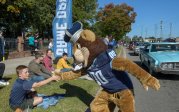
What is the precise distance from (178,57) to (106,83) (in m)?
9.58

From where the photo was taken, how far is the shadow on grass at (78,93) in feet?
30.6

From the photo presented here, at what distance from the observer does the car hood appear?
14651 millimetres

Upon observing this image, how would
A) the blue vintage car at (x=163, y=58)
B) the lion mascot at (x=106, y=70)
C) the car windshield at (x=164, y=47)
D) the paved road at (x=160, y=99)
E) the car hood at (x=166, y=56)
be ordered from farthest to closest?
the car windshield at (x=164, y=47) → the car hood at (x=166, y=56) → the blue vintage car at (x=163, y=58) → the paved road at (x=160, y=99) → the lion mascot at (x=106, y=70)

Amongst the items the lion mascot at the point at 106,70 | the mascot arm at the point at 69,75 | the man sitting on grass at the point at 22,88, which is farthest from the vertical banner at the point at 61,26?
the lion mascot at the point at 106,70

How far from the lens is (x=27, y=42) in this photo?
3130 cm

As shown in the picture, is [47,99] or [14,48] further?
[14,48]

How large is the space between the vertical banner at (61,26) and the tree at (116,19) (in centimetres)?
4414

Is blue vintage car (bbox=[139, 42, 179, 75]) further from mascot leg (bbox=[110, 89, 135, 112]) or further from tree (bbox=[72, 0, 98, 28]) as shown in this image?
tree (bbox=[72, 0, 98, 28])

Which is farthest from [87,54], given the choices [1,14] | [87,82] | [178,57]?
[1,14]

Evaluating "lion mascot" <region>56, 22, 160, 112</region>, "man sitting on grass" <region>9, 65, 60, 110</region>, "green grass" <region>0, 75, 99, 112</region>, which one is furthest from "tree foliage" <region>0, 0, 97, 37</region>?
"lion mascot" <region>56, 22, 160, 112</region>

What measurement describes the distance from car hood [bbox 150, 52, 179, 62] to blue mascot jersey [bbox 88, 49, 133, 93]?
902 centimetres

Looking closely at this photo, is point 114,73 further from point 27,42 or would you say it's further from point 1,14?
point 1,14

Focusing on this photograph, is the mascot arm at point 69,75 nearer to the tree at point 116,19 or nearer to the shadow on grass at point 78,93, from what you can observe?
the shadow on grass at point 78,93

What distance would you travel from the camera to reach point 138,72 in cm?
573
